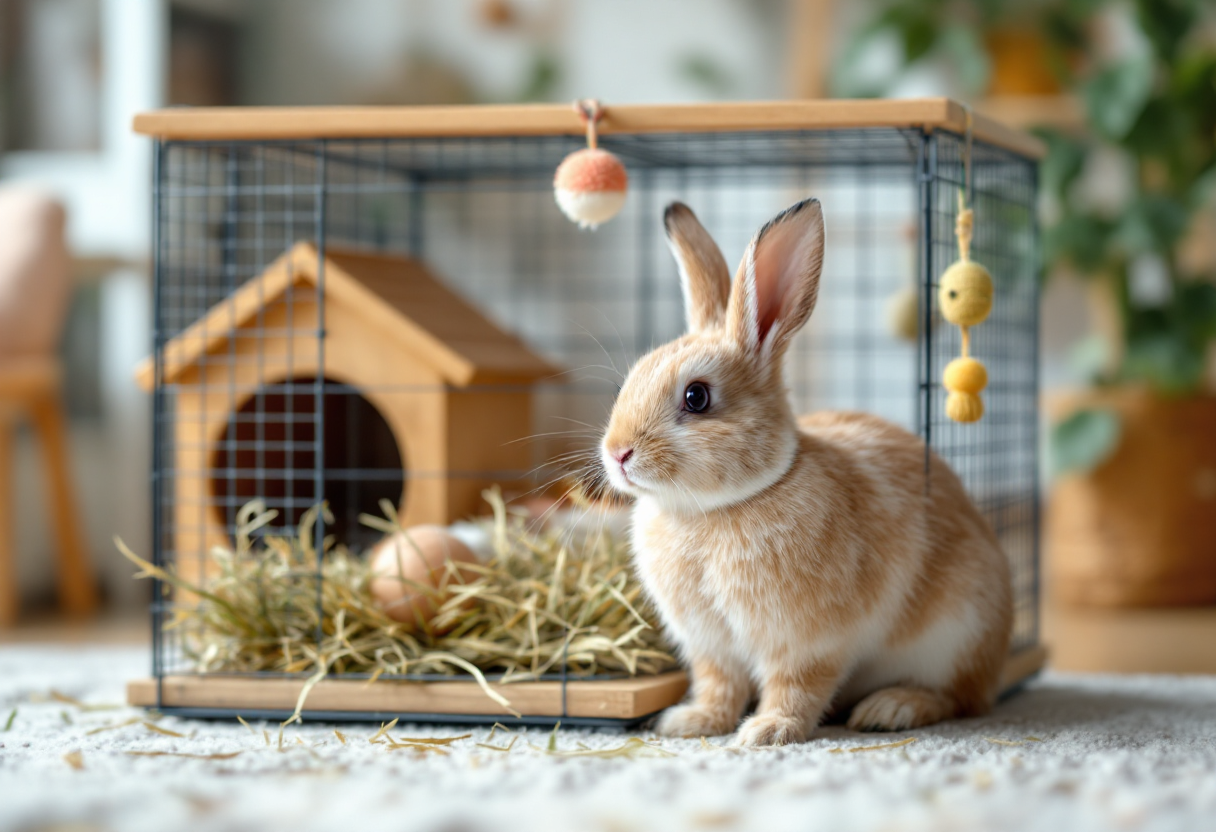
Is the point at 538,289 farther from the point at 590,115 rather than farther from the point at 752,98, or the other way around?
the point at 590,115

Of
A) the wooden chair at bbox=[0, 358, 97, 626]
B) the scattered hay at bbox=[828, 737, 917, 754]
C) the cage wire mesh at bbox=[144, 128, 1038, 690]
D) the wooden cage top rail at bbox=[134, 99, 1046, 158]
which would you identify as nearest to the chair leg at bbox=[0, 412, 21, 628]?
the wooden chair at bbox=[0, 358, 97, 626]

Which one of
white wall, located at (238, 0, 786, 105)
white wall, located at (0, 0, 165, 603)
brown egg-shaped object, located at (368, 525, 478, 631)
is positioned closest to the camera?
brown egg-shaped object, located at (368, 525, 478, 631)

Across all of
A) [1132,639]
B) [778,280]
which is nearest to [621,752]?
[778,280]

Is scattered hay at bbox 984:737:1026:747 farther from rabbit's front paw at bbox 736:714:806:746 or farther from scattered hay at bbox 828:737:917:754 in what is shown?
rabbit's front paw at bbox 736:714:806:746

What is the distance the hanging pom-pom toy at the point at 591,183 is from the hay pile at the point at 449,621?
0.46 m

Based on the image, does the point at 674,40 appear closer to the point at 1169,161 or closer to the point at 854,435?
the point at 1169,161

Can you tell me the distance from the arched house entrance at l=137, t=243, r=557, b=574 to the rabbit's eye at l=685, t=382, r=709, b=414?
19.2 inches

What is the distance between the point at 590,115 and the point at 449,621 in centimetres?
71

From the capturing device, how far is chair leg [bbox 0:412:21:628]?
3.04 meters

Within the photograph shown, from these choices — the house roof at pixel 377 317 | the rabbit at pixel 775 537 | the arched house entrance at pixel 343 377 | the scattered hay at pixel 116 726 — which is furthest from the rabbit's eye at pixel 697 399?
the scattered hay at pixel 116 726

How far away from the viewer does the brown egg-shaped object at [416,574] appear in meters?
1.88

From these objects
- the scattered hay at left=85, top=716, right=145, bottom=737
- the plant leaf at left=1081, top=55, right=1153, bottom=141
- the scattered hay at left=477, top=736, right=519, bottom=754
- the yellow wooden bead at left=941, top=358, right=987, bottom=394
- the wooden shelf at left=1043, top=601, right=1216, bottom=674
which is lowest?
the wooden shelf at left=1043, top=601, right=1216, bottom=674

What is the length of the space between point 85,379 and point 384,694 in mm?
2146

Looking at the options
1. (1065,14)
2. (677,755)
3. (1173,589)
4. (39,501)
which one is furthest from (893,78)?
(39,501)
